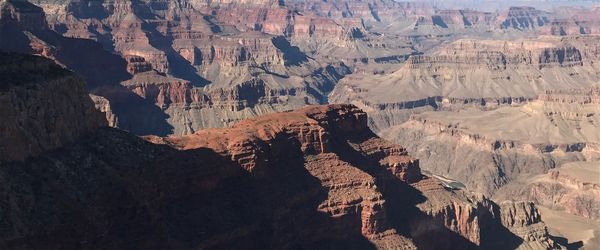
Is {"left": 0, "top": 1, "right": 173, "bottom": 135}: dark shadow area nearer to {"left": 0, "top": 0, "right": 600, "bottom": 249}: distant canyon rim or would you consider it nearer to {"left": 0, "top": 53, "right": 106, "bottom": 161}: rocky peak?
{"left": 0, "top": 0, "right": 600, "bottom": 249}: distant canyon rim

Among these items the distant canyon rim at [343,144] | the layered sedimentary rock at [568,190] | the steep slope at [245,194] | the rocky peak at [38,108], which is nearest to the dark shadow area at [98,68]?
the distant canyon rim at [343,144]

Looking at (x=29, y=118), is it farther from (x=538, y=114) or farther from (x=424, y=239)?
(x=538, y=114)

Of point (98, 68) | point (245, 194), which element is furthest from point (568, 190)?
point (98, 68)

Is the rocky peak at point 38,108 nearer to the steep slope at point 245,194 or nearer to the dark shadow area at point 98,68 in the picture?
the steep slope at point 245,194

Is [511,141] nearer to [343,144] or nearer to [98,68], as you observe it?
[98,68]

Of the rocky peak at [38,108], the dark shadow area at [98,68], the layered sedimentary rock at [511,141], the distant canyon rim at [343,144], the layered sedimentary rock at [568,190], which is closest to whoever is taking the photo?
the rocky peak at [38,108]


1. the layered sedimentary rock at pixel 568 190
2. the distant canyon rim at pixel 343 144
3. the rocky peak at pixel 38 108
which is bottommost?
the layered sedimentary rock at pixel 568 190

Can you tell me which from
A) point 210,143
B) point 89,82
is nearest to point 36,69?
point 210,143
